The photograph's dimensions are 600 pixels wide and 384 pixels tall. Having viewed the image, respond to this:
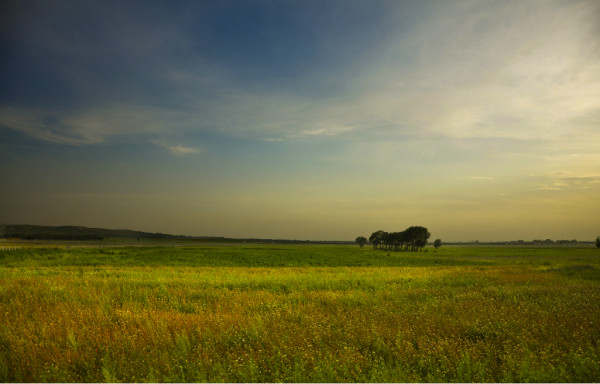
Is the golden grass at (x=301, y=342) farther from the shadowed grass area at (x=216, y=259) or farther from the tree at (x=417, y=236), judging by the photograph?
the tree at (x=417, y=236)

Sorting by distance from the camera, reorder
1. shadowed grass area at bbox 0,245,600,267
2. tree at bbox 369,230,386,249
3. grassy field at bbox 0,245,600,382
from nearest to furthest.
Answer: grassy field at bbox 0,245,600,382, shadowed grass area at bbox 0,245,600,267, tree at bbox 369,230,386,249

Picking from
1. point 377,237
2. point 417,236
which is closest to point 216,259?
point 417,236

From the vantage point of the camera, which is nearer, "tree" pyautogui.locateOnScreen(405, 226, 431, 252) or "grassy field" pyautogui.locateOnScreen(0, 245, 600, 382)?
"grassy field" pyautogui.locateOnScreen(0, 245, 600, 382)

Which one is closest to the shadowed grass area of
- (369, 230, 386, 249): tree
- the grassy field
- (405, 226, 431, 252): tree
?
the grassy field

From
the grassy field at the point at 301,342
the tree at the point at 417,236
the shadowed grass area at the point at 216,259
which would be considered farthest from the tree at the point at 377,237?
the grassy field at the point at 301,342

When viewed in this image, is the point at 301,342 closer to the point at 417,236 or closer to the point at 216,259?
the point at 216,259

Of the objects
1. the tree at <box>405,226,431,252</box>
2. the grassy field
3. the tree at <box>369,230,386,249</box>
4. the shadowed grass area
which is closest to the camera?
the grassy field

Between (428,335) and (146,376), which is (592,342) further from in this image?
(146,376)

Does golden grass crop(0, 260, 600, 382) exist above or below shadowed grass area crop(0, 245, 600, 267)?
above

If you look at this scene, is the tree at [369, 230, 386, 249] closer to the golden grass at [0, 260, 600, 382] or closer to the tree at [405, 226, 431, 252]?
the tree at [405, 226, 431, 252]

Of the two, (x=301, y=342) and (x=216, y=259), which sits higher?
(x=301, y=342)

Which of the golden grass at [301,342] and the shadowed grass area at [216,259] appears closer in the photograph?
the golden grass at [301,342]

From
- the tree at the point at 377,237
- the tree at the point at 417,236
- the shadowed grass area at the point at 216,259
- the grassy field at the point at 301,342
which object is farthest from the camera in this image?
the tree at the point at 377,237

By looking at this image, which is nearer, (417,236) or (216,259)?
(216,259)
